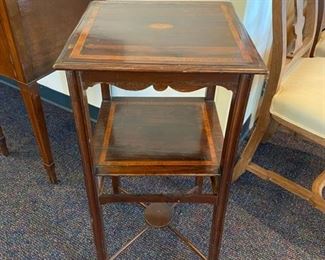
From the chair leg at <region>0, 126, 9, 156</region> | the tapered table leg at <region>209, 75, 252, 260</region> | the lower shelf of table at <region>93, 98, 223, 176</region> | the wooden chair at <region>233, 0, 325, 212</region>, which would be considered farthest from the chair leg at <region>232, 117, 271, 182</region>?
the chair leg at <region>0, 126, 9, 156</region>

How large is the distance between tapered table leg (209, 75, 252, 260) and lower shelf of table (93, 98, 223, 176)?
0.04 meters

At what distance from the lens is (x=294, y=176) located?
1.47m

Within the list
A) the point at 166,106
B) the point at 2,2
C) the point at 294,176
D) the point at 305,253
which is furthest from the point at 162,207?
the point at 2,2

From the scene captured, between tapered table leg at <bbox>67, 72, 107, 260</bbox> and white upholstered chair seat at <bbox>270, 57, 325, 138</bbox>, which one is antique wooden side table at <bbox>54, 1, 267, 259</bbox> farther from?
white upholstered chair seat at <bbox>270, 57, 325, 138</bbox>

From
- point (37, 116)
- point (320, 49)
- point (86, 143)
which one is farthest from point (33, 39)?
point (320, 49)

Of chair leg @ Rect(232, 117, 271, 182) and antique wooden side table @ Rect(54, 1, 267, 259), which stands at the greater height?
antique wooden side table @ Rect(54, 1, 267, 259)

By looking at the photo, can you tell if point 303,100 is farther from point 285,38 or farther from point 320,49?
point 320,49

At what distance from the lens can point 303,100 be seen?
1.08m

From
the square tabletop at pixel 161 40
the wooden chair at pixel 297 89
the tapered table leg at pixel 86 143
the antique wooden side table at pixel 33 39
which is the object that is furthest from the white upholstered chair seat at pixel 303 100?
the antique wooden side table at pixel 33 39

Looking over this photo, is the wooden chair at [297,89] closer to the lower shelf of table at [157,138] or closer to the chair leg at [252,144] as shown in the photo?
the chair leg at [252,144]

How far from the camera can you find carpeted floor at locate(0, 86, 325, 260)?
1166mm

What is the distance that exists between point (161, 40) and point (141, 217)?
0.76m

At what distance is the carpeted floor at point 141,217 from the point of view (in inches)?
45.9

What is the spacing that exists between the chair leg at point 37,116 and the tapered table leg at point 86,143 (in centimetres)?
47
